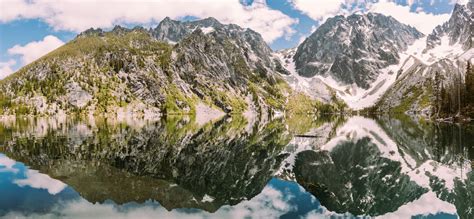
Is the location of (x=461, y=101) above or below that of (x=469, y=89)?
below

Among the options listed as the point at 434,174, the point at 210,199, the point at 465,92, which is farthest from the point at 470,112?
the point at 210,199

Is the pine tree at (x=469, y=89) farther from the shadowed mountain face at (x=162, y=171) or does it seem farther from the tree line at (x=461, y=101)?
the shadowed mountain face at (x=162, y=171)

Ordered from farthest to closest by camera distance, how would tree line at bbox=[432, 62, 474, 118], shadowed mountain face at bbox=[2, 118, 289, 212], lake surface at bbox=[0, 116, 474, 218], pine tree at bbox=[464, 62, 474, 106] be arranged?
tree line at bbox=[432, 62, 474, 118]
pine tree at bbox=[464, 62, 474, 106]
shadowed mountain face at bbox=[2, 118, 289, 212]
lake surface at bbox=[0, 116, 474, 218]

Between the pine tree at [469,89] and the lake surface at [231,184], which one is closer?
the lake surface at [231,184]

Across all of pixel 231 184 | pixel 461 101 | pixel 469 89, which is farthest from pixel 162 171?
pixel 461 101

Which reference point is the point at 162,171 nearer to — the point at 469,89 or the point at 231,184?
the point at 231,184

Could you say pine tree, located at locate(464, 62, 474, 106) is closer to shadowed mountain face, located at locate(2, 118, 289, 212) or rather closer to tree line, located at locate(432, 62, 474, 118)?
tree line, located at locate(432, 62, 474, 118)

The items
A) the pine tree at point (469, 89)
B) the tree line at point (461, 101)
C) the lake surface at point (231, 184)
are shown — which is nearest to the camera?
the lake surface at point (231, 184)

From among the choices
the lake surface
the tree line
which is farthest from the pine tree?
the lake surface

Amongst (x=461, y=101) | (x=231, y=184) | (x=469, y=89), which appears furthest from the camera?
(x=461, y=101)

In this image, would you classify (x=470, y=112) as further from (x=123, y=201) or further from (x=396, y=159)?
(x=123, y=201)

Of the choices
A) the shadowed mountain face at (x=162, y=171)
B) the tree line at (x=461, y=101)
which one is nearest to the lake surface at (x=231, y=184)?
the shadowed mountain face at (x=162, y=171)
